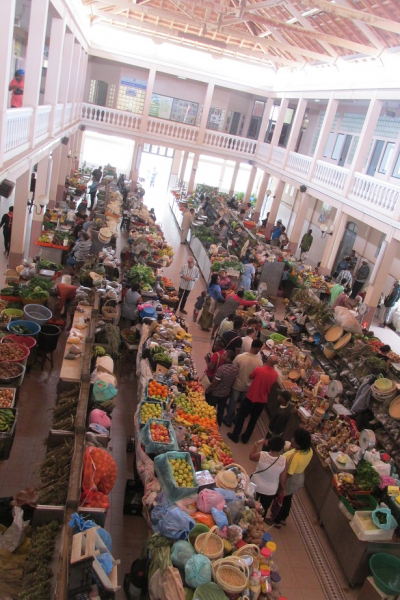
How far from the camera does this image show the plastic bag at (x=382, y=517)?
6445 millimetres

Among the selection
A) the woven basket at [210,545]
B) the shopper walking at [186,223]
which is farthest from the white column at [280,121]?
the woven basket at [210,545]

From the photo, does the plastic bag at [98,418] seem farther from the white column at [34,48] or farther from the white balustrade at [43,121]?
the white balustrade at [43,121]

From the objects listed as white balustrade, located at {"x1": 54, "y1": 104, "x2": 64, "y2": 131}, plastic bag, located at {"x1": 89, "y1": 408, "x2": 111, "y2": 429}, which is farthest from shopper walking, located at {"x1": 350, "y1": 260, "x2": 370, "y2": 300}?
plastic bag, located at {"x1": 89, "y1": 408, "x2": 111, "y2": 429}

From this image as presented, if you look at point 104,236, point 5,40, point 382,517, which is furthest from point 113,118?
point 382,517

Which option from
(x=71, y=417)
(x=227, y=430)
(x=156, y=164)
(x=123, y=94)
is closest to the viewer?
(x=71, y=417)

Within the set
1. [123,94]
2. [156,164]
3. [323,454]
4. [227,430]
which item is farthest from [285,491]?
[156,164]

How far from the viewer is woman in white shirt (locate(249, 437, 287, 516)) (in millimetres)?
6355

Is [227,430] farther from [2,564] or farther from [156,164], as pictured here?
[156,164]

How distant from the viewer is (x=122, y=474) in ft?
24.1

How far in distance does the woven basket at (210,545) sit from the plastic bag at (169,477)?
1.77 ft

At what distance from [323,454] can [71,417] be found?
395 cm

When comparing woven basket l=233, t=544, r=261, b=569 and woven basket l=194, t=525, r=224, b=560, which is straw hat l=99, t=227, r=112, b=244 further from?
woven basket l=233, t=544, r=261, b=569

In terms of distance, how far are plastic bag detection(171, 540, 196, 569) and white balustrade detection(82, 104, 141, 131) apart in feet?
73.7

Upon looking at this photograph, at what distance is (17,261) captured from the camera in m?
12.6
